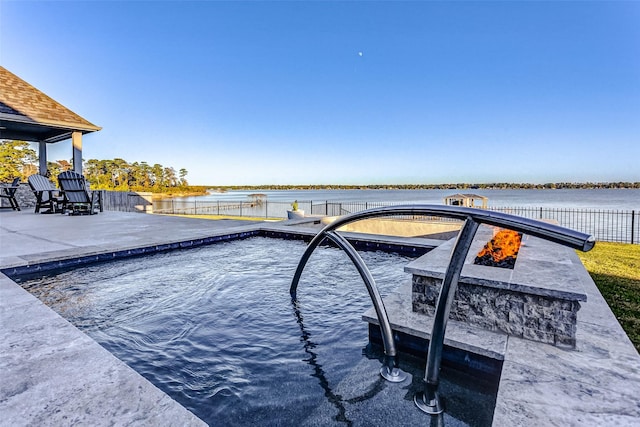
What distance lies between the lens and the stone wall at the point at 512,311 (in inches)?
68.9

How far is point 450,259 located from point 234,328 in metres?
1.87

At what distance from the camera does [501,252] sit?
271 centimetres

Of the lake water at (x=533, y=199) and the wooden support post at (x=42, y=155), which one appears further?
the lake water at (x=533, y=199)

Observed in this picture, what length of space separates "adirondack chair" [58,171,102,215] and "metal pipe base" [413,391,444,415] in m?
11.0

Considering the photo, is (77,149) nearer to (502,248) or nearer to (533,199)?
(502,248)

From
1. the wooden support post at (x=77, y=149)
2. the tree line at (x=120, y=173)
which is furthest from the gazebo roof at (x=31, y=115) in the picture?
the tree line at (x=120, y=173)

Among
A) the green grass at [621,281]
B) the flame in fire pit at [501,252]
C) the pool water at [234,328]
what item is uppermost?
the flame in fire pit at [501,252]

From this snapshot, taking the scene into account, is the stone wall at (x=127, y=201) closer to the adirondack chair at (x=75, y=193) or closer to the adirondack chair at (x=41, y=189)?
the adirondack chair at (x=41, y=189)

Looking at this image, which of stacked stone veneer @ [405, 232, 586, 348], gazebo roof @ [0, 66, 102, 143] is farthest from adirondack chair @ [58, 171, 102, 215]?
stacked stone veneer @ [405, 232, 586, 348]

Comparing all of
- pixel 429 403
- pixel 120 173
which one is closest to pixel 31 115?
pixel 429 403

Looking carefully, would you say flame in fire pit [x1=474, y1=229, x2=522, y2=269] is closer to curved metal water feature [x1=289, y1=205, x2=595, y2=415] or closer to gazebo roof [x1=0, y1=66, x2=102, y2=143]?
curved metal water feature [x1=289, y1=205, x2=595, y2=415]

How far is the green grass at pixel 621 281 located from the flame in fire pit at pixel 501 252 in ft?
1.89

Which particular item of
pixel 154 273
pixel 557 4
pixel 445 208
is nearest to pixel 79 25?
pixel 154 273

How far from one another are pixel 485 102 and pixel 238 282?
21.2 m
